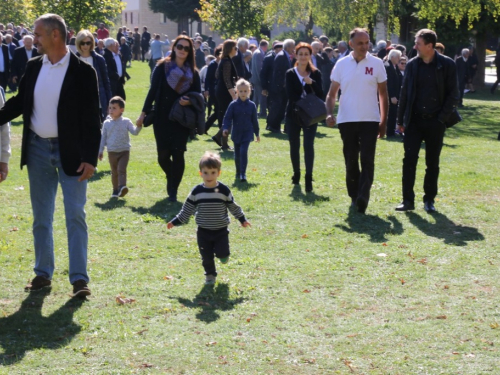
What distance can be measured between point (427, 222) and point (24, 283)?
495cm

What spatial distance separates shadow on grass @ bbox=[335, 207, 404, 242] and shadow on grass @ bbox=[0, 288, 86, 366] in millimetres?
3759

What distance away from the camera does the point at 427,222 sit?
999 cm

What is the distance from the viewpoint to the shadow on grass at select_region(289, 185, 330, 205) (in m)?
11.3

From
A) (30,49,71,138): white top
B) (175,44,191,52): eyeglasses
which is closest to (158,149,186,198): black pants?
(175,44,191,52): eyeglasses

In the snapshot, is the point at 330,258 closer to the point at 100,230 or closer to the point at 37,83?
the point at 100,230

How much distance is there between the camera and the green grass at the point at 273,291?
5.46 metres

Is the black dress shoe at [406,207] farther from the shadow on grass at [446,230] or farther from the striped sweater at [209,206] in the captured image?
the striped sweater at [209,206]

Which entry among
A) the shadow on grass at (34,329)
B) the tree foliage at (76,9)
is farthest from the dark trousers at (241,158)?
the tree foliage at (76,9)

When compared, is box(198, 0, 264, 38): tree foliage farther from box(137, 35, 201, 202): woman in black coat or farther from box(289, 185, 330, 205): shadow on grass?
box(137, 35, 201, 202): woman in black coat

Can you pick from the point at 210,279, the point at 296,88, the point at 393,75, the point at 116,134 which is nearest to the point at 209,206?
the point at 210,279

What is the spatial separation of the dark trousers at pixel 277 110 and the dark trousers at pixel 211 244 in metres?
12.7

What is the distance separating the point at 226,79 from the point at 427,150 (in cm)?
570

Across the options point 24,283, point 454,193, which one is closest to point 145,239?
point 24,283

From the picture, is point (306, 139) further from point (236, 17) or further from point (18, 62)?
point (236, 17)
